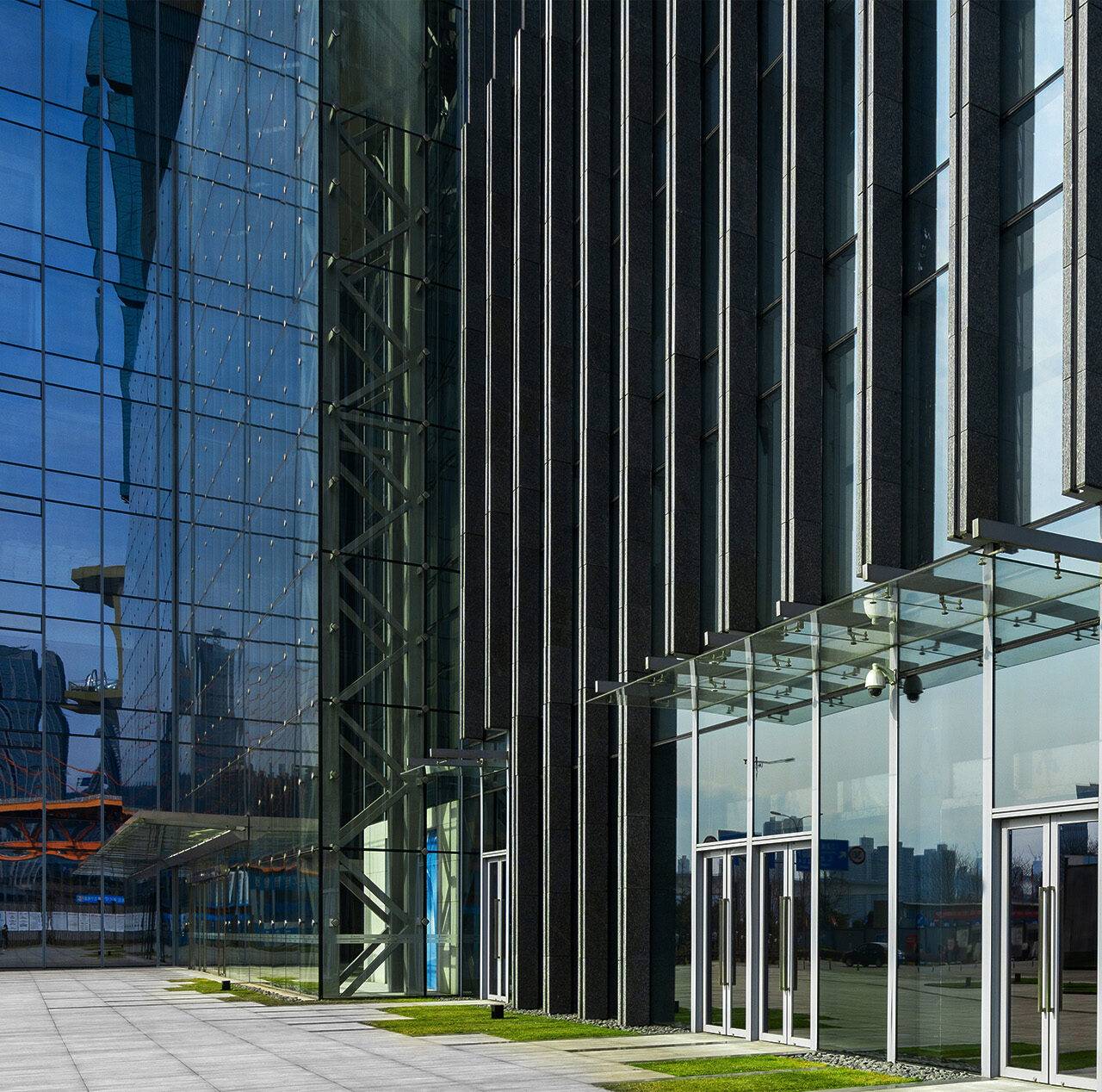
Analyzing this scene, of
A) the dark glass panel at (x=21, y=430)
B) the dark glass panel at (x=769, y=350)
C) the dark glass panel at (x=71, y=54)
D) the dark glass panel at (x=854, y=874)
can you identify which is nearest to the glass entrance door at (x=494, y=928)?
the dark glass panel at (x=854, y=874)

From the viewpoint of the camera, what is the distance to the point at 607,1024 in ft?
74.6

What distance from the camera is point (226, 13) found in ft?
153

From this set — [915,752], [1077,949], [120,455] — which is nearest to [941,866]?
[915,752]

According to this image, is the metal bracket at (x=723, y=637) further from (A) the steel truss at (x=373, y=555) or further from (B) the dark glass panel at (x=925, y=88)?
(A) the steel truss at (x=373, y=555)

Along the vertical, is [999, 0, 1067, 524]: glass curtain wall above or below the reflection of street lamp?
above

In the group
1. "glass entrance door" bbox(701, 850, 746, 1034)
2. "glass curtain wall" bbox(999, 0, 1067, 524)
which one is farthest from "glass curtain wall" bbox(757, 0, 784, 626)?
"glass curtain wall" bbox(999, 0, 1067, 524)

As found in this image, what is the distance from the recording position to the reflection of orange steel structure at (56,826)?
2012 inches

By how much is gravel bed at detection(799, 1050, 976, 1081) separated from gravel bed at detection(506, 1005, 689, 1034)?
406cm

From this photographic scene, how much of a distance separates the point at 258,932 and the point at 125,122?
37669mm

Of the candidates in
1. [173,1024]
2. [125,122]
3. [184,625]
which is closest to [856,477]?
[173,1024]

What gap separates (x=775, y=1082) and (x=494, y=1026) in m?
8.62

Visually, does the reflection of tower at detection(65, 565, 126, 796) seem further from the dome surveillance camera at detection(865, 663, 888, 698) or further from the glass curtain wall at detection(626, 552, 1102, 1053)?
the dome surveillance camera at detection(865, 663, 888, 698)

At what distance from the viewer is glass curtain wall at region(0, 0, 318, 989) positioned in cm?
4578

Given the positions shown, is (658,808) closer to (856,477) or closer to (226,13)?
(856,477)
